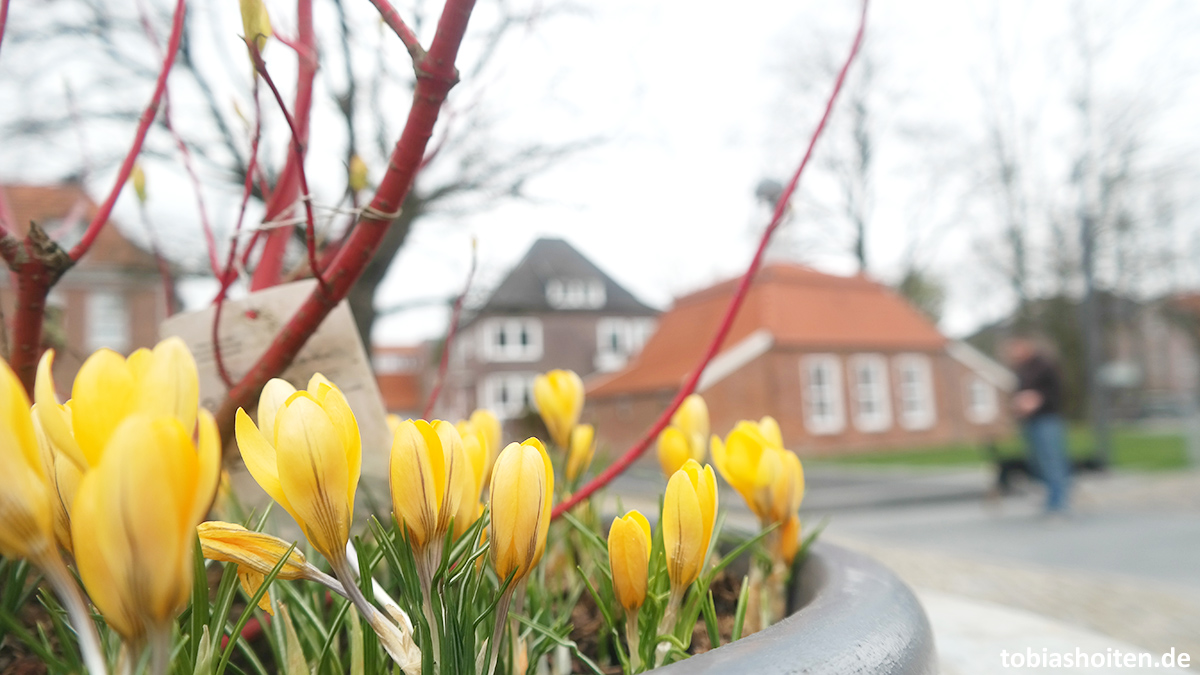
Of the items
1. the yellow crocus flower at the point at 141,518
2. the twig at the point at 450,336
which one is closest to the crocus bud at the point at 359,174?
the twig at the point at 450,336

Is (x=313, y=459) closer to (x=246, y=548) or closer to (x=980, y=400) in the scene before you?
(x=246, y=548)

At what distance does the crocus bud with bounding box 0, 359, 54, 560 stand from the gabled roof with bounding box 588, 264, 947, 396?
1668 cm

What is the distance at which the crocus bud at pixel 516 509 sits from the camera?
1.48 ft

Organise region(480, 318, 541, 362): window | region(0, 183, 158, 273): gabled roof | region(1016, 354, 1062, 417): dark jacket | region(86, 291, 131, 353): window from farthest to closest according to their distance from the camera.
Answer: region(480, 318, 541, 362): window → region(86, 291, 131, 353): window → region(0, 183, 158, 273): gabled roof → region(1016, 354, 1062, 417): dark jacket

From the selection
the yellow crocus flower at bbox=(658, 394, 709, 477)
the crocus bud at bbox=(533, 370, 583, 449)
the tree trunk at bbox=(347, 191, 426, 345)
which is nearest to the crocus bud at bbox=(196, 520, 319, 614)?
the yellow crocus flower at bbox=(658, 394, 709, 477)

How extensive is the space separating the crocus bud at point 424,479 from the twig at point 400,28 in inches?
11.7

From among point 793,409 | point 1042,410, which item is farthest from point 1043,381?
point 793,409

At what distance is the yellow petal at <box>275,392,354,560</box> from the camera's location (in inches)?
15.0

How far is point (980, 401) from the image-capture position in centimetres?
2122

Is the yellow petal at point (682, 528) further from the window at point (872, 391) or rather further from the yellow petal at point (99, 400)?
the window at point (872, 391)

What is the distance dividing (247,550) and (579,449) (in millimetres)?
708

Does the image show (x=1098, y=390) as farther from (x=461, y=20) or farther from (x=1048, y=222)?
(x=461, y=20)

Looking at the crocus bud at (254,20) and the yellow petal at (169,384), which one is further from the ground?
the crocus bud at (254,20)

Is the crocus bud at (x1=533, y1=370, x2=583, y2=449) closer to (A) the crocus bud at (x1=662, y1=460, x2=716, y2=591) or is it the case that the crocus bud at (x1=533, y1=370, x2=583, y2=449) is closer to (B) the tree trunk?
(A) the crocus bud at (x1=662, y1=460, x2=716, y2=591)
